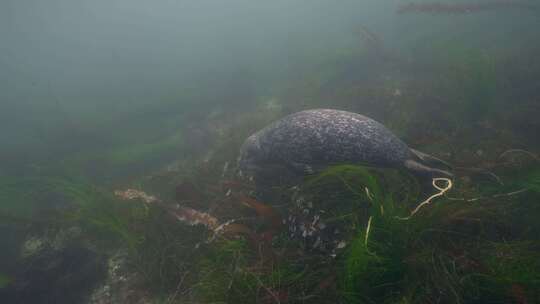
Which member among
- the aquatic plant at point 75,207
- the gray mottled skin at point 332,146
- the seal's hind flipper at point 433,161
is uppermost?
the gray mottled skin at point 332,146

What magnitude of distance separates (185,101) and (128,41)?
17.2m

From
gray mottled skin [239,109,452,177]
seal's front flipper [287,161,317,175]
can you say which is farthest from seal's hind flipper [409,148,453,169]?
seal's front flipper [287,161,317,175]

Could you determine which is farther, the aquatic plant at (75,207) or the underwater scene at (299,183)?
the aquatic plant at (75,207)

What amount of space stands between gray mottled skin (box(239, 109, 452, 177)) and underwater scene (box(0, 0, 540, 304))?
0.9 inches

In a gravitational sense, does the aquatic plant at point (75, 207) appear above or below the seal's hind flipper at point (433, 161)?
below

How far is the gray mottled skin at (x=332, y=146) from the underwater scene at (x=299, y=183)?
0.02 metres

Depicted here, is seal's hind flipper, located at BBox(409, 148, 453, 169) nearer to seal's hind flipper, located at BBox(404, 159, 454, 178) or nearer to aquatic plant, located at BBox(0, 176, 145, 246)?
seal's hind flipper, located at BBox(404, 159, 454, 178)

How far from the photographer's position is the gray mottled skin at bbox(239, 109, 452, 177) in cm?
434

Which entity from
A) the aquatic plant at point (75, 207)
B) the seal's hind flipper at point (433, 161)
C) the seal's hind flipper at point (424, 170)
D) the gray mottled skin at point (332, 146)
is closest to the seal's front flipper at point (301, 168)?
the gray mottled skin at point (332, 146)

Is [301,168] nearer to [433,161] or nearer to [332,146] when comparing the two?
[332,146]

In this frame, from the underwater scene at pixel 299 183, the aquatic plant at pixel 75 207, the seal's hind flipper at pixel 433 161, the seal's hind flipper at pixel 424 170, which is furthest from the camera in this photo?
the aquatic plant at pixel 75 207

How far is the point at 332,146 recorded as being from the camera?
176 inches

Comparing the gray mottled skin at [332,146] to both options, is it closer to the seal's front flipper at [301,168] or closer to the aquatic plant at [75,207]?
the seal's front flipper at [301,168]

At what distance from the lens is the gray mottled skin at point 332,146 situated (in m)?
4.34
